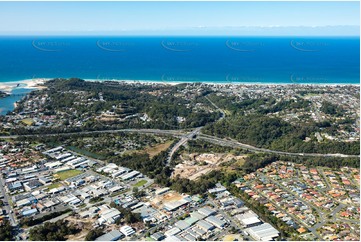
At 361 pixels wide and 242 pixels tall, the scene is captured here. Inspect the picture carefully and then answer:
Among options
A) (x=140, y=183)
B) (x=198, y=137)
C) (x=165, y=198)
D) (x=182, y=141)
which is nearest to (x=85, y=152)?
(x=140, y=183)

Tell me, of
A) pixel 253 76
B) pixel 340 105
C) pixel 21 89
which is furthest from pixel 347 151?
pixel 21 89

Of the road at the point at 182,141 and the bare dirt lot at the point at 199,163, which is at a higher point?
the road at the point at 182,141

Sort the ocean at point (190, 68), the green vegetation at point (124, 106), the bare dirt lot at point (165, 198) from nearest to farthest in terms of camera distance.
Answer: the bare dirt lot at point (165, 198) → the green vegetation at point (124, 106) → the ocean at point (190, 68)

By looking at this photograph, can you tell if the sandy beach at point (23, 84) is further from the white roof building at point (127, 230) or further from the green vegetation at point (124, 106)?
the white roof building at point (127, 230)

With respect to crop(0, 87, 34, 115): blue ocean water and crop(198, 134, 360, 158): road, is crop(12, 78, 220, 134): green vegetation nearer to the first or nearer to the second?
crop(0, 87, 34, 115): blue ocean water

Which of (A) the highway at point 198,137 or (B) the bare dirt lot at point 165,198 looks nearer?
(B) the bare dirt lot at point 165,198

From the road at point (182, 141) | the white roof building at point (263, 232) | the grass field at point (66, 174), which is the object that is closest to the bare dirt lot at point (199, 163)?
the road at point (182, 141)

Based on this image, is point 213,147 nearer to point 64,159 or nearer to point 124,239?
point 64,159

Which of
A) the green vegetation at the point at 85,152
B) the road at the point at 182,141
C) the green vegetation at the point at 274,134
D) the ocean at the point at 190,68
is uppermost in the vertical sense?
the ocean at the point at 190,68
